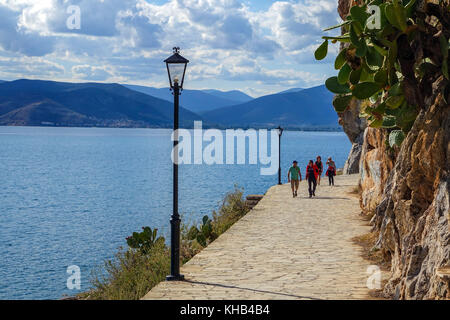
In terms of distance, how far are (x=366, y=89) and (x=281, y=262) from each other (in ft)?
14.7

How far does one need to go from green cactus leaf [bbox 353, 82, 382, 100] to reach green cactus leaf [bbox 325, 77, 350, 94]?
2.60 feet

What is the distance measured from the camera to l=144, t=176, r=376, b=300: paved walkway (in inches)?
354

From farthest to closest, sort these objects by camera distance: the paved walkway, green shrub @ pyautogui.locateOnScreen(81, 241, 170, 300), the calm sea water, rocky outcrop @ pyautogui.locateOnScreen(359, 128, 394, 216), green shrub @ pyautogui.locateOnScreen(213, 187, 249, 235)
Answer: the calm sea water < green shrub @ pyautogui.locateOnScreen(213, 187, 249, 235) < rocky outcrop @ pyautogui.locateOnScreen(359, 128, 394, 216) < green shrub @ pyautogui.locateOnScreen(81, 241, 170, 300) < the paved walkway

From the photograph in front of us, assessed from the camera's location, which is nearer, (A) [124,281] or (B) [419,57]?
(B) [419,57]

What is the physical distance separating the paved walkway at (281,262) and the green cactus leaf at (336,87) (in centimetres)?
311

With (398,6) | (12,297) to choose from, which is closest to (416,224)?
(398,6)

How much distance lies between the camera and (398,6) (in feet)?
24.2

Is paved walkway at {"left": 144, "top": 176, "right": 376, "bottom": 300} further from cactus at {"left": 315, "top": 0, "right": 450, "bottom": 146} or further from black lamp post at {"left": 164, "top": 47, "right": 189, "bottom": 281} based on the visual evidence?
cactus at {"left": 315, "top": 0, "right": 450, "bottom": 146}

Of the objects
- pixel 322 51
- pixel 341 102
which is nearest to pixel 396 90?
pixel 341 102

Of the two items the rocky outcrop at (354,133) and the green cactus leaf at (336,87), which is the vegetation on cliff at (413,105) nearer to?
the green cactus leaf at (336,87)

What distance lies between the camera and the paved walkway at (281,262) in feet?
29.5

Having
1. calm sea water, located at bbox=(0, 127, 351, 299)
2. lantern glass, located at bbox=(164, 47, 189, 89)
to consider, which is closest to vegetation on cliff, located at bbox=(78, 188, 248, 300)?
calm sea water, located at bbox=(0, 127, 351, 299)
